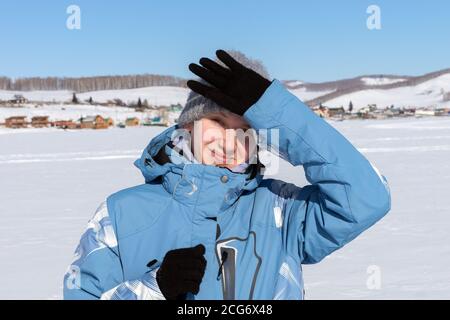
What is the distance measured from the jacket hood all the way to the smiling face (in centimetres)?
5

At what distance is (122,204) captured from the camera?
1.47 metres

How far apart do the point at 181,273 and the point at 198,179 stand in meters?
0.25

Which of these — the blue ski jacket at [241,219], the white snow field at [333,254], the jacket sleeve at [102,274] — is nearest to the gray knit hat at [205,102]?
the blue ski jacket at [241,219]

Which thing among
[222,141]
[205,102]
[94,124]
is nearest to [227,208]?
[222,141]

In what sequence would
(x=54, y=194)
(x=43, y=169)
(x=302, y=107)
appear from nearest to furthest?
1. (x=302, y=107)
2. (x=54, y=194)
3. (x=43, y=169)

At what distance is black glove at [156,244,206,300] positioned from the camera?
1.33 metres

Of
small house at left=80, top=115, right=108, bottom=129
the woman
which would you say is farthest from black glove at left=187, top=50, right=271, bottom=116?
small house at left=80, top=115, right=108, bottom=129

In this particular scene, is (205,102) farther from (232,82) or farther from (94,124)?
(94,124)

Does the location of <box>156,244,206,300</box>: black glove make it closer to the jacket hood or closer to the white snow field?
the jacket hood

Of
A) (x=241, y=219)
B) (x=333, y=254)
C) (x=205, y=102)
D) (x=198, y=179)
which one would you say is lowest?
(x=333, y=254)

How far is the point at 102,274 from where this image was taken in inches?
55.9
